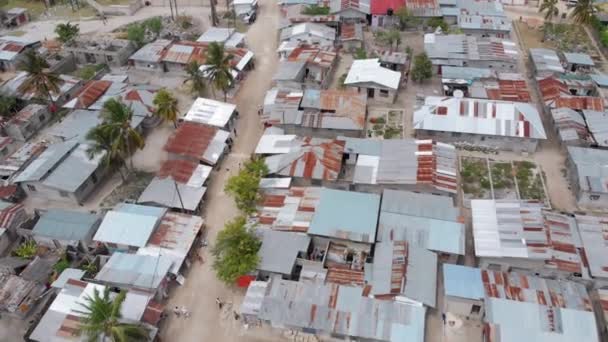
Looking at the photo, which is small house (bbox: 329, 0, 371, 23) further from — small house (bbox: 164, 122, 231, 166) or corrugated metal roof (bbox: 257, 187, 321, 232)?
corrugated metal roof (bbox: 257, 187, 321, 232)

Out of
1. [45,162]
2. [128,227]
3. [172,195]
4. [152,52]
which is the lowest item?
[128,227]

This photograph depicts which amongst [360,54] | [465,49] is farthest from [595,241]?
[360,54]

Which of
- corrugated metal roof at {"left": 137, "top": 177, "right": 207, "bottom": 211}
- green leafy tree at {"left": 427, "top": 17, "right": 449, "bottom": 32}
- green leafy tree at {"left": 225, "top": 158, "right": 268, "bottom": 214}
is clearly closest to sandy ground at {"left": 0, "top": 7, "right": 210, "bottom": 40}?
green leafy tree at {"left": 427, "top": 17, "right": 449, "bottom": 32}

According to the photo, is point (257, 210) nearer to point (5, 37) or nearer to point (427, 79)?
point (427, 79)

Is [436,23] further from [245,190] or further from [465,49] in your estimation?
[245,190]

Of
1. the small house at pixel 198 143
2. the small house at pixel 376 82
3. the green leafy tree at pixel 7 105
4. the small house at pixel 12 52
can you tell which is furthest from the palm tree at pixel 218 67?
the small house at pixel 12 52

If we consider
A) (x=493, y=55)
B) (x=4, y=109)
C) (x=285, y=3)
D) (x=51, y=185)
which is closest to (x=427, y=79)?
(x=493, y=55)

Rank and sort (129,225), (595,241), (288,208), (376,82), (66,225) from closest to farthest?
(595,241)
(129,225)
(66,225)
(288,208)
(376,82)
